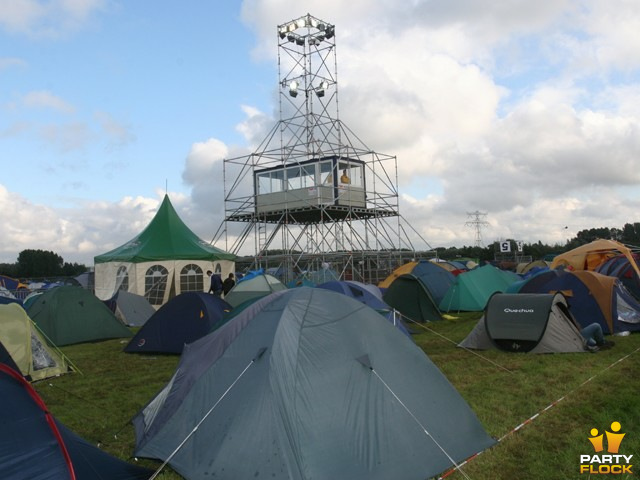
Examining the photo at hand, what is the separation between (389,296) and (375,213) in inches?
586

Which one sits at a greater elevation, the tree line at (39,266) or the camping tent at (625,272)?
the tree line at (39,266)

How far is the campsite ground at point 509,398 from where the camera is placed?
18.5ft

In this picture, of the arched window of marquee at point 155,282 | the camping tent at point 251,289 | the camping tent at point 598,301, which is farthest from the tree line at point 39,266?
the camping tent at point 598,301

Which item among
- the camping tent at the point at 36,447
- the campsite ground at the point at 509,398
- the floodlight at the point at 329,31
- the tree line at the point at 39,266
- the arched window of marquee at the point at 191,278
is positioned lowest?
the campsite ground at the point at 509,398

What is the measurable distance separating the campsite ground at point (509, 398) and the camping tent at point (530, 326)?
1.01 ft

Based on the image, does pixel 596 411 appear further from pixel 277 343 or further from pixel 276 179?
pixel 276 179

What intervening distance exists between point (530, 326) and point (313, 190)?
62.0ft

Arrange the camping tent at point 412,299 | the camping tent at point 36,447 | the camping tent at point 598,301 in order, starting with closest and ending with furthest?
the camping tent at point 36,447, the camping tent at point 598,301, the camping tent at point 412,299

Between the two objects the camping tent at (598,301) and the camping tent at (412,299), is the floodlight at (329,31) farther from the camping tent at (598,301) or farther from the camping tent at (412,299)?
the camping tent at (598,301)

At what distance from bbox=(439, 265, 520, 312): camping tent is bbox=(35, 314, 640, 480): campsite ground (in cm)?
681

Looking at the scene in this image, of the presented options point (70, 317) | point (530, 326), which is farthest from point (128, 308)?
point (530, 326)

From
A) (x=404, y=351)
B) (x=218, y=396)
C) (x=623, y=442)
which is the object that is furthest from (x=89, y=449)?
(x=623, y=442)

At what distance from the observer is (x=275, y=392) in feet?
16.9

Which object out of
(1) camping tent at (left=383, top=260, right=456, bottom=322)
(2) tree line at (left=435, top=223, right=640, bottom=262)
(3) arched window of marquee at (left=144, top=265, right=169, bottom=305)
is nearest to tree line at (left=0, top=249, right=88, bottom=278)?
(2) tree line at (left=435, top=223, right=640, bottom=262)
